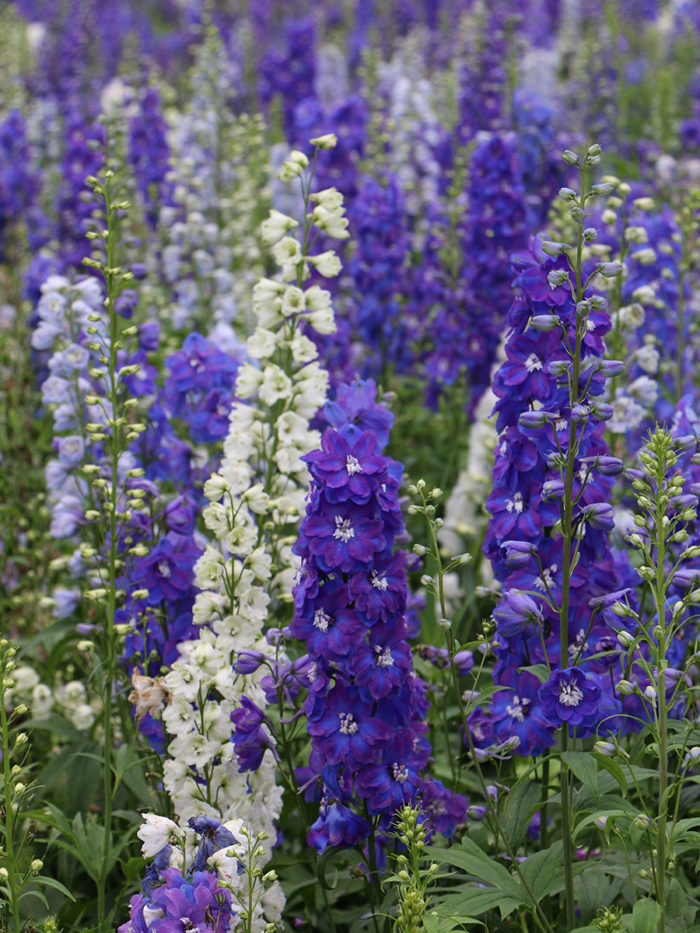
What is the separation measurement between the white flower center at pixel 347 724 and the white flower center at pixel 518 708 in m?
0.47

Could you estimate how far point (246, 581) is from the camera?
3.19 metres

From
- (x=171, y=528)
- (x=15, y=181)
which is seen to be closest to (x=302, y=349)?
(x=171, y=528)

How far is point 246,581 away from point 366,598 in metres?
0.48

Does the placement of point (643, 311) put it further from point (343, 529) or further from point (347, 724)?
point (347, 724)

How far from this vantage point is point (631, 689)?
100 inches

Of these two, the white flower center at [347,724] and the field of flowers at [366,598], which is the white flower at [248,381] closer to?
the field of flowers at [366,598]

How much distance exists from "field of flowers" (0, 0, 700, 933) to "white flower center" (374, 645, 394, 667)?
0.8 inches

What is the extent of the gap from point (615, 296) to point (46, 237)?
5.53m

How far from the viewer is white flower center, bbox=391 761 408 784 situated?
118 inches

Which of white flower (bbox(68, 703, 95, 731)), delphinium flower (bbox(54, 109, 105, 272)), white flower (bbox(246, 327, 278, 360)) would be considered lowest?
white flower (bbox(68, 703, 95, 731))

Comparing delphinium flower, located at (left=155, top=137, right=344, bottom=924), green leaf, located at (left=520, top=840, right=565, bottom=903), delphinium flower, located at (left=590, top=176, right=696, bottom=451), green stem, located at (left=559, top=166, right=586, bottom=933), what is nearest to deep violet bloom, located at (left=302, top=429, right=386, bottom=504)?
delphinium flower, located at (left=155, top=137, right=344, bottom=924)

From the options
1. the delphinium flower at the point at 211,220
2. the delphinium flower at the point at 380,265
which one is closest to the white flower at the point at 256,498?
the delphinium flower at the point at 211,220

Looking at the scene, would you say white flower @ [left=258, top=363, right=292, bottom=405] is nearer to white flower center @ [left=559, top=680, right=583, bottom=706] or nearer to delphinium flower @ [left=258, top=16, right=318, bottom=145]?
white flower center @ [left=559, top=680, right=583, bottom=706]

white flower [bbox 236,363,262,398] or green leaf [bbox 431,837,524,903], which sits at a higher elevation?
white flower [bbox 236,363,262,398]
